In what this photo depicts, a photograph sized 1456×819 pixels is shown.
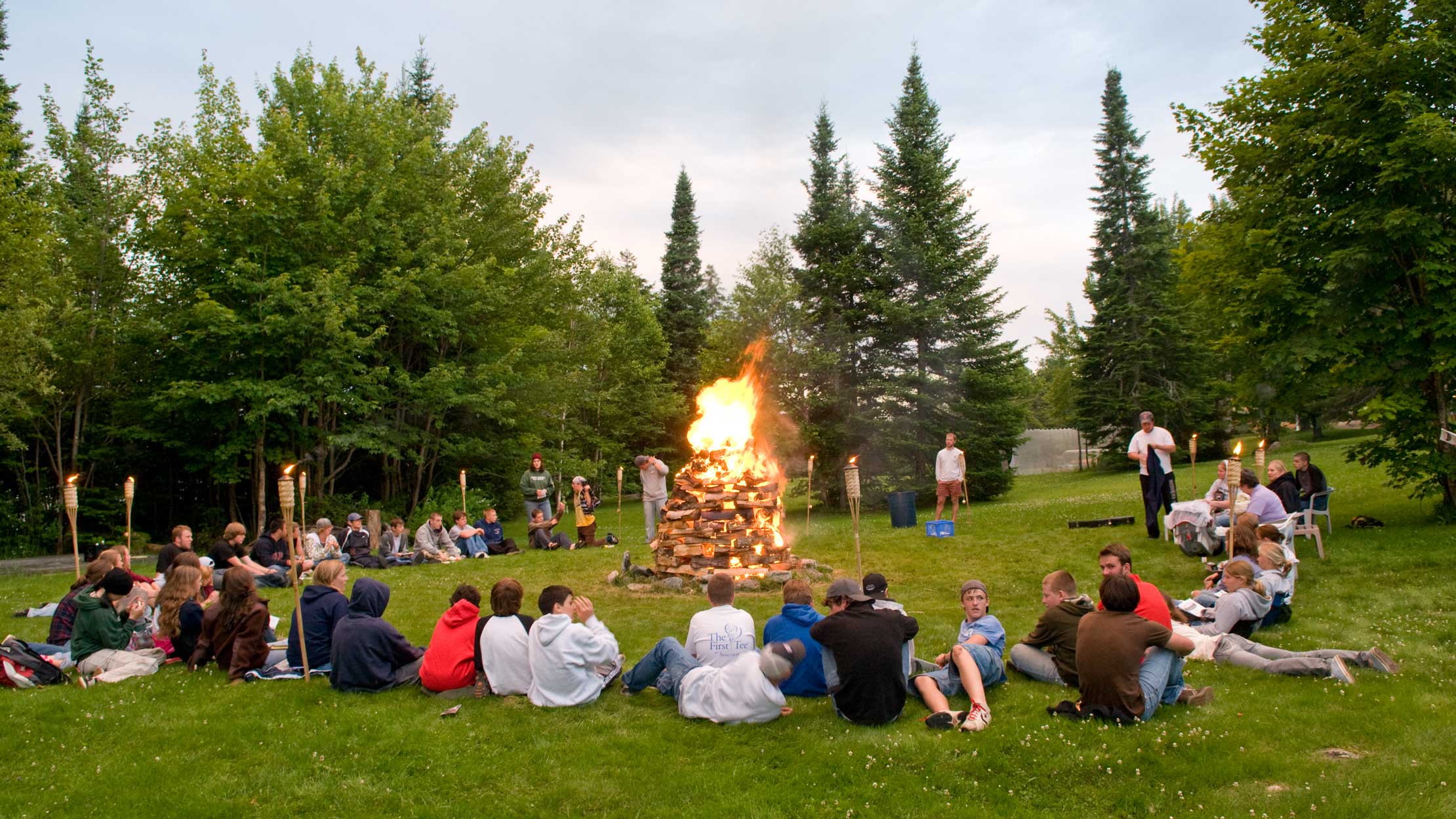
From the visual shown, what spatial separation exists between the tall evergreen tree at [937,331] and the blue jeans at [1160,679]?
1929cm

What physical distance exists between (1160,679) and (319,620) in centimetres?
716

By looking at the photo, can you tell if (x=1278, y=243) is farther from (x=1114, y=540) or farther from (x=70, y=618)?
(x=70, y=618)

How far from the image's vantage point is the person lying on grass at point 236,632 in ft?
25.8

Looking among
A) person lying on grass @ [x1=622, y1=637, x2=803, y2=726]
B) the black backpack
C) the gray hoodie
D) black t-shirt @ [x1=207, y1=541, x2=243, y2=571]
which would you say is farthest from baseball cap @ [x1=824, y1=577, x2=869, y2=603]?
black t-shirt @ [x1=207, y1=541, x2=243, y2=571]

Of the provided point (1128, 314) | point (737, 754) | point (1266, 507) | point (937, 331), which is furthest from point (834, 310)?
point (737, 754)

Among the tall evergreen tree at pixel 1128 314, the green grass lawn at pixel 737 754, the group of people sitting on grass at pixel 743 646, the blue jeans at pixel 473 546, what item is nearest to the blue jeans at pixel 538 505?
the blue jeans at pixel 473 546

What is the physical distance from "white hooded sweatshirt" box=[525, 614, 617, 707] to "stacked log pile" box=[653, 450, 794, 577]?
5.46 metres

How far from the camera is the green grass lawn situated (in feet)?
16.1

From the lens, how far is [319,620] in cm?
796

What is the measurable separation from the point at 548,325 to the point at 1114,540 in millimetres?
20564

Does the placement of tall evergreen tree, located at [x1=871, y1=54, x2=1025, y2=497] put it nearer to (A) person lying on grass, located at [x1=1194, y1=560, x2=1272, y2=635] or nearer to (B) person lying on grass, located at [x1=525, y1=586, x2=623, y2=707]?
(A) person lying on grass, located at [x1=1194, y1=560, x2=1272, y2=635]

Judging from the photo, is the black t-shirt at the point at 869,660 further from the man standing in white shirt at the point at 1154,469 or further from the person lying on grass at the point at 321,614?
the man standing in white shirt at the point at 1154,469

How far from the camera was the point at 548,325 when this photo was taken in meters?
29.6

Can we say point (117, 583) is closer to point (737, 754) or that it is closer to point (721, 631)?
point (721, 631)
